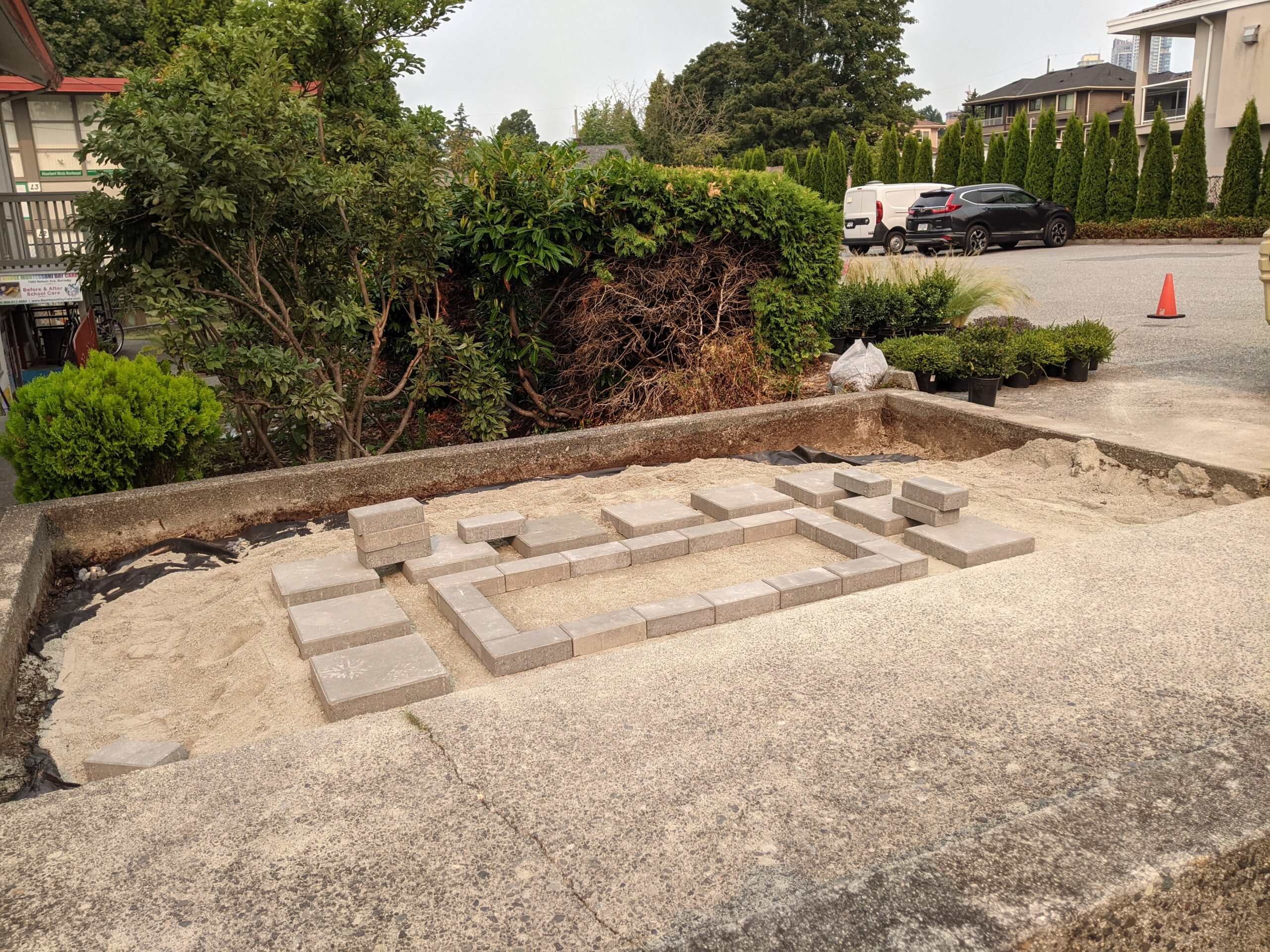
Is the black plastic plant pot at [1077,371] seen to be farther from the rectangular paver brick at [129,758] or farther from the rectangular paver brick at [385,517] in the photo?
the rectangular paver brick at [129,758]

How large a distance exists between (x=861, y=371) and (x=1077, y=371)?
2102 millimetres

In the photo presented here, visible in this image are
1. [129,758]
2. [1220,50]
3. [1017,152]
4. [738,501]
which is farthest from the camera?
[1017,152]

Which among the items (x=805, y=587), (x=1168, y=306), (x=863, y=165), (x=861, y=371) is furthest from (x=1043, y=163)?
(x=805, y=587)

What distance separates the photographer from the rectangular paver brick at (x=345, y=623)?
3.17 metres

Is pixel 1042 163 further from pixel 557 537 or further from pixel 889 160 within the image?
pixel 557 537

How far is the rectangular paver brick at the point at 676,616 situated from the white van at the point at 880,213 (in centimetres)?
1995

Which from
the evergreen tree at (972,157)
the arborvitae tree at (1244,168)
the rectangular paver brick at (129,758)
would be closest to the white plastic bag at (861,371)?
the rectangular paver brick at (129,758)

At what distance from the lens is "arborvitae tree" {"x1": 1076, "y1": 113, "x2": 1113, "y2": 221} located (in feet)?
79.6

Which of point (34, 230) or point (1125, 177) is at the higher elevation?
point (1125, 177)

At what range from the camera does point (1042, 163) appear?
25750 mm

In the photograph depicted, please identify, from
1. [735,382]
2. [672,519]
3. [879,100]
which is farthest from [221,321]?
[879,100]

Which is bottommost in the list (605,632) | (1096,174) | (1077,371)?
(605,632)

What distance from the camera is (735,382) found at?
6656 mm

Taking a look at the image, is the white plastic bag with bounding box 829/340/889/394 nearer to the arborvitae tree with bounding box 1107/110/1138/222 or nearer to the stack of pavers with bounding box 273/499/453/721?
the stack of pavers with bounding box 273/499/453/721
